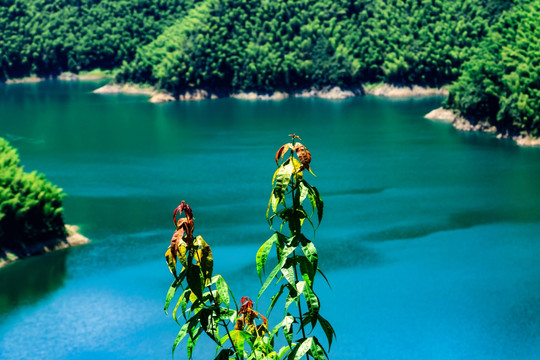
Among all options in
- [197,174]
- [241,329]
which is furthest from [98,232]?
[241,329]

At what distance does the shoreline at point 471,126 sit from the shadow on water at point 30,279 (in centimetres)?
3947

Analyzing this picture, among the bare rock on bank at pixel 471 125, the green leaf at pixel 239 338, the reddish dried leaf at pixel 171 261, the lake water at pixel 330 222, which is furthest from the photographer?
the bare rock on bank at pixel 471 125

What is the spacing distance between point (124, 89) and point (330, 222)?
7381 cm

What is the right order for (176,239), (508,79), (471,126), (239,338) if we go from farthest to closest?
1. (471,126)
2. (508,79)
3. (239,338)
4. (176,239)

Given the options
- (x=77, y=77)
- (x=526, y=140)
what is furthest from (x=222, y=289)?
(x=77, y=77)

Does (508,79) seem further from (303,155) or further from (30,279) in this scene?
(303,155)

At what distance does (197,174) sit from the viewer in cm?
5700

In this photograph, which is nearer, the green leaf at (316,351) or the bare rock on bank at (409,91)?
the green leaf at (316,351)

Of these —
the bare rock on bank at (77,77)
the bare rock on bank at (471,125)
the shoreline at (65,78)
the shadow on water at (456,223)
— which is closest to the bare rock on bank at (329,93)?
the bare rock on bank at (471,125)

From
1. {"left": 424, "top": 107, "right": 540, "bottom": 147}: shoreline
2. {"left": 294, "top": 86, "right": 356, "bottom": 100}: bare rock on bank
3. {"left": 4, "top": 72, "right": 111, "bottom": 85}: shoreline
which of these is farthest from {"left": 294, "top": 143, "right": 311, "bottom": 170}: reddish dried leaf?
{"left": 4, "top": 72, "right": 111, "bottom": 85}: shoreline

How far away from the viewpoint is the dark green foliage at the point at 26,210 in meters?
38.8

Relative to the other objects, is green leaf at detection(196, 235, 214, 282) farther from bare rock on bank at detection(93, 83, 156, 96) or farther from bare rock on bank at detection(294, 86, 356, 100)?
bare rock on bank at detection(93, 83, 156, 96)

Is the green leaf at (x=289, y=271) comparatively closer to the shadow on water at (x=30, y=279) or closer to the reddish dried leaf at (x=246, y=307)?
the reddish dried leaf at (x=246, y=307)

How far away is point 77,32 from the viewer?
134 meters
